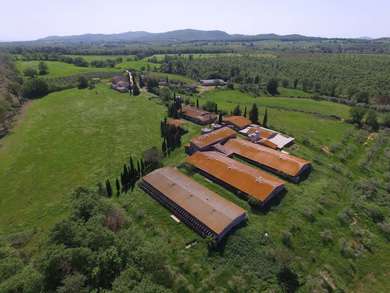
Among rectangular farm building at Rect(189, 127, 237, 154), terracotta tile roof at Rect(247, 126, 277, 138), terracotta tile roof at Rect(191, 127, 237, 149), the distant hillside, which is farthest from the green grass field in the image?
terracotta tile roof at Rect(247, 126, 277, 138)

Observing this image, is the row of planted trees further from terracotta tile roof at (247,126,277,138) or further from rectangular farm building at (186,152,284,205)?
terracotta tile roof at (247,126,277,138)

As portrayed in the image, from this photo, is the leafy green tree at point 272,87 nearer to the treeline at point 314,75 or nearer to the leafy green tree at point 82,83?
the treeline at point 314,75

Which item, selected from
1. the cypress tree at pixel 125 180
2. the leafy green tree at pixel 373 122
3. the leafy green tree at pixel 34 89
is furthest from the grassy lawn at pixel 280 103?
the leafy green tree at pixel 34 89

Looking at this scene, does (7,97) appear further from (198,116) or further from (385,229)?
(385,229)

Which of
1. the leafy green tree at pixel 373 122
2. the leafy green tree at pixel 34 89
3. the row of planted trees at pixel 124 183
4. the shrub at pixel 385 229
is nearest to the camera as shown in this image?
the shrub at pixel 385 229

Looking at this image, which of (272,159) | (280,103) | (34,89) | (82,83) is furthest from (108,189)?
(82,83)
